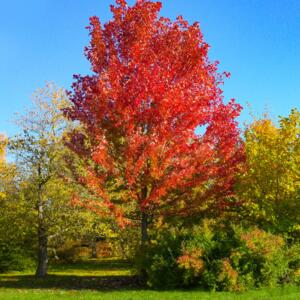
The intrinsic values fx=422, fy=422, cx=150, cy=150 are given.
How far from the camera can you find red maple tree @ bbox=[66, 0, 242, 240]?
14.6 metres

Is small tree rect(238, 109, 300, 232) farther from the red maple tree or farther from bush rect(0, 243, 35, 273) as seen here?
bush rect(0, 243, 35, 273)

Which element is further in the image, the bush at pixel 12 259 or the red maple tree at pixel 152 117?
the bush at pixel 12 259

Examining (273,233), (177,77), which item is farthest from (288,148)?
(177,77)

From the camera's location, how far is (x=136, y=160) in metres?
14.7

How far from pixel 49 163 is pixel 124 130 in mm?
10380

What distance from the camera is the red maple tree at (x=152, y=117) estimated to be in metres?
14.6

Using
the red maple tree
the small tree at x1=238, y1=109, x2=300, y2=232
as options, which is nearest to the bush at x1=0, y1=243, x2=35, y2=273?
the red maple tree

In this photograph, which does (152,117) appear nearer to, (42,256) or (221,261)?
(221,261)

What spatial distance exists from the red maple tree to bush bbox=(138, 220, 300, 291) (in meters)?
1.72

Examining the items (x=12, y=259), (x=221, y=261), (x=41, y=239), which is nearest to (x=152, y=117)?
(x=221, y=261)

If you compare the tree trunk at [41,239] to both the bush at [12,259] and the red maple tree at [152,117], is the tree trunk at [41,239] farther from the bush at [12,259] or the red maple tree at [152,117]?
the red maple tree at [152,117]

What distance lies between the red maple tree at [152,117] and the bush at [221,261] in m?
1.72

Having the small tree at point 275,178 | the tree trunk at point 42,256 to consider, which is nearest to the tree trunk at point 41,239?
the tree trunk at point 42,256

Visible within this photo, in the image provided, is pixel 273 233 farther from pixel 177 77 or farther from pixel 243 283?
pixel 177 77
